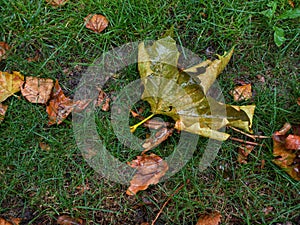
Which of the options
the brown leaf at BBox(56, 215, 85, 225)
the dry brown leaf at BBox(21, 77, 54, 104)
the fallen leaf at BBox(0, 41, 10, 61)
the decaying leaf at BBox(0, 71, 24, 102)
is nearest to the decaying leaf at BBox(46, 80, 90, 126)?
the dry brown leaf at BBox(21, 77, 54, 104)

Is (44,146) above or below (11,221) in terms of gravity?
above

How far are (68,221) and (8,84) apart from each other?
0.90m

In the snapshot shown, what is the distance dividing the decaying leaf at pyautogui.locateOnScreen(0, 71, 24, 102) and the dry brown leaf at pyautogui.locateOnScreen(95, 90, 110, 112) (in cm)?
48

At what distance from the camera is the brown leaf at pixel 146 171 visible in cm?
218

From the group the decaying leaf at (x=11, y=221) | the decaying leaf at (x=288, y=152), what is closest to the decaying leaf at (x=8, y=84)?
the decaying leaf at (x=11, y=221)

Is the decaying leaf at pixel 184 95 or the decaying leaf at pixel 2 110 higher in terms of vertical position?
the decaying leaf at pixel 184 95

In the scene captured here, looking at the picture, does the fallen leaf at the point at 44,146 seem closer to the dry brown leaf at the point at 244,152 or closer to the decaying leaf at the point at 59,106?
the decaying leaf at the point at 59,106

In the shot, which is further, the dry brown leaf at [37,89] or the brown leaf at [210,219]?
the dry brown leaf at [37,89]

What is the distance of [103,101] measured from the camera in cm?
232

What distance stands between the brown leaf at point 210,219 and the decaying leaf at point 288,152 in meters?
0.46

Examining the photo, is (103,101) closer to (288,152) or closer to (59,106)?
(59,106)

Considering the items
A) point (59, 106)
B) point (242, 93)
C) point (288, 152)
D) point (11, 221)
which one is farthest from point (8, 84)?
point (288, 152)

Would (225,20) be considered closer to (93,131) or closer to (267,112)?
(267,112)

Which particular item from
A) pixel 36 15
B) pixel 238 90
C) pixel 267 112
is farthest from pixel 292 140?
pixel 36 15
